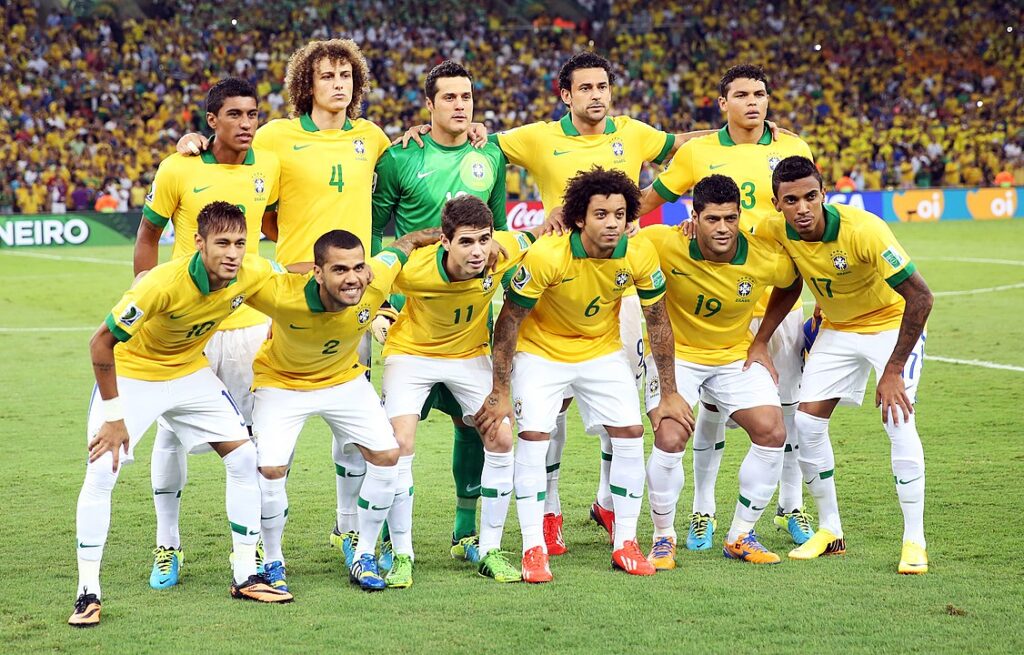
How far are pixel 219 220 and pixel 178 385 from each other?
863 mm

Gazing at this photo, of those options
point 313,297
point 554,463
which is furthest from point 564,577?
point 313,297

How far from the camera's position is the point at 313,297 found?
18.7ft

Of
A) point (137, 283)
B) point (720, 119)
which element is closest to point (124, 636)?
point (137, 283)

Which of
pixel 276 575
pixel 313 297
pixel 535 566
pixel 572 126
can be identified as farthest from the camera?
pixel 572 126

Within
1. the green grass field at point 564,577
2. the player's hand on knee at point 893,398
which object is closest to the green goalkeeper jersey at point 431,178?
the green grass field at point 564,577

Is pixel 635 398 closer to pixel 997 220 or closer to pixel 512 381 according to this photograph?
pixel 512 381

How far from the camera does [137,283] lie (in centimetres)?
547

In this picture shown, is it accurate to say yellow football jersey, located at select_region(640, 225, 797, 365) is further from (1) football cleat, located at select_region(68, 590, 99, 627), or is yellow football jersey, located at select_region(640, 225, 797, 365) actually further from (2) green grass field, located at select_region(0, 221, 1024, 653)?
(1) football cleat, located at select_region(68, 590, 99, 627)

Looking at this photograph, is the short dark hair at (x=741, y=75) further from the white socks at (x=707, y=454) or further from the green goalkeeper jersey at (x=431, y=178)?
the white socks at (x=707, y=454)

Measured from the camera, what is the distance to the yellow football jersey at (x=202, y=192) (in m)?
6.23

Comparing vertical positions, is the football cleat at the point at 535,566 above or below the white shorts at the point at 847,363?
below

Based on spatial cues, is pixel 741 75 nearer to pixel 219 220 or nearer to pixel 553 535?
pixel 553 535

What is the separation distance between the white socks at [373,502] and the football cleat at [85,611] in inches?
49.4

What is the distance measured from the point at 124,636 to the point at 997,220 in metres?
27.0
